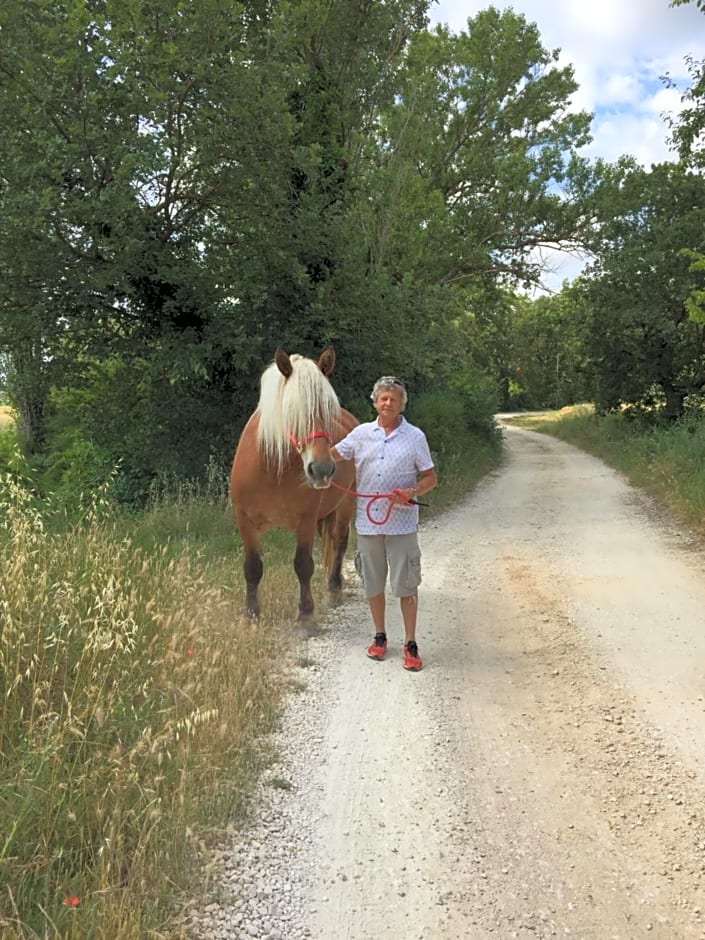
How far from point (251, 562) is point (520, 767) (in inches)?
96.6

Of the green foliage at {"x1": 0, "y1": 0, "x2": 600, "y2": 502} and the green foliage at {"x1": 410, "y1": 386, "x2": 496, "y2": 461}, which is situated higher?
the green foliage at {"x1": 0, "y1": 0, "x2": 600, "y2": 502}

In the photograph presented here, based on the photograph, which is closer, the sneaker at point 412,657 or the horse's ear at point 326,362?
the sneaker at point 412,657

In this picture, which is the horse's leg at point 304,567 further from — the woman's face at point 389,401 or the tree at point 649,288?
the tree at point 649,288

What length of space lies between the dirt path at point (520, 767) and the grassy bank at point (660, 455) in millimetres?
3158

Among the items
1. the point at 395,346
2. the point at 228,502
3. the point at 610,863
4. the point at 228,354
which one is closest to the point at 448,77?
the point at 395,346

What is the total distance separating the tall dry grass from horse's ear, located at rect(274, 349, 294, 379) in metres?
1.53

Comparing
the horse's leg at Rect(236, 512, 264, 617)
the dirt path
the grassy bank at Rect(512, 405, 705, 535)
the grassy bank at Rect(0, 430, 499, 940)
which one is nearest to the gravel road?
the dirt path

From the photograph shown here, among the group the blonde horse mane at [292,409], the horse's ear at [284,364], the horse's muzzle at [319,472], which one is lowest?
the horse's muzzle at [319,472]

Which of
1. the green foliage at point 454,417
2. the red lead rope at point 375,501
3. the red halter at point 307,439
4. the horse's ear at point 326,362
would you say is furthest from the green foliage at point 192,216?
the red lead rope at point 375,501

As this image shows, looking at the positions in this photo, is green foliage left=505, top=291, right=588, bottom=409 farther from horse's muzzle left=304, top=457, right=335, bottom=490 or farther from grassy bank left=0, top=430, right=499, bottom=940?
grassy bank left=0, top=430, right=499, bottom=940

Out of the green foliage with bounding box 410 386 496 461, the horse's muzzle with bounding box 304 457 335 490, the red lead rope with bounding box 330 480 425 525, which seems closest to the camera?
the horse's muzzle with bounding box 304 457 335 490

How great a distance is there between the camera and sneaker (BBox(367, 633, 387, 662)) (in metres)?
4.32

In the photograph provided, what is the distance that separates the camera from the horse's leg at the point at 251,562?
4.76 meters

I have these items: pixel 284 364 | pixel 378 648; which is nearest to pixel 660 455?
pixel 378 648
